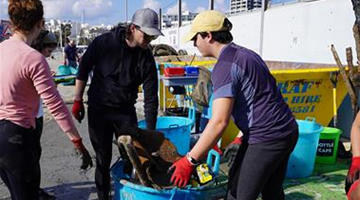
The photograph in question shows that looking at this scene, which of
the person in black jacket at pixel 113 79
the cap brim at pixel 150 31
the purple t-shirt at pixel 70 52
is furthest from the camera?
the purple t-shirt at pixel 70 52

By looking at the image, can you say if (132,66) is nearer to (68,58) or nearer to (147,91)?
(147,91)

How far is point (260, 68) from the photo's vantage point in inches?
78.7

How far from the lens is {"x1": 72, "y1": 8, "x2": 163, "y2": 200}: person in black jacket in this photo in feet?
9.25

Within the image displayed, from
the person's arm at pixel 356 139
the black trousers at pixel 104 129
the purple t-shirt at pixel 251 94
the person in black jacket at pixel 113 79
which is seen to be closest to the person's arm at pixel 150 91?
the person in black jacket at pixel 113 79

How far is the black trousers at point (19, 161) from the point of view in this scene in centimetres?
194

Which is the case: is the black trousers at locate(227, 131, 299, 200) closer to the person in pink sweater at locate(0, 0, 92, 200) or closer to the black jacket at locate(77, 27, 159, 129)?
the person in pink sweater at locate(0, 0, 92, 200)

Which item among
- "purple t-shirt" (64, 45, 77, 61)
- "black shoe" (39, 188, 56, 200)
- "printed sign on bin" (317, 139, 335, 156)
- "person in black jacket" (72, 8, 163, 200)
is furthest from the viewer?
"purple t-shirt" (64, 45, 77, 61)

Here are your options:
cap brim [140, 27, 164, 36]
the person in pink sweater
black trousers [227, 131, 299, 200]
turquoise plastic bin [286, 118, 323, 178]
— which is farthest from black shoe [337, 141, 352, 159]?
the person in pink sweater

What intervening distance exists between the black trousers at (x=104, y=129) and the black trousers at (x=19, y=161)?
787 mm

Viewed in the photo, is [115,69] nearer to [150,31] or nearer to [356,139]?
[150,31]

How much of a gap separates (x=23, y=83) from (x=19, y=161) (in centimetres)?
46

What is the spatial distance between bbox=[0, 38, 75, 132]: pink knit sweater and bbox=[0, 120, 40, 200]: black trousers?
57mm

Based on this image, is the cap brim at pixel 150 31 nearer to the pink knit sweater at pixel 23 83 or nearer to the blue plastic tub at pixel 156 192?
the pink knit sweater at pixel 23 83

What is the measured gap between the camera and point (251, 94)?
77.6 inches
